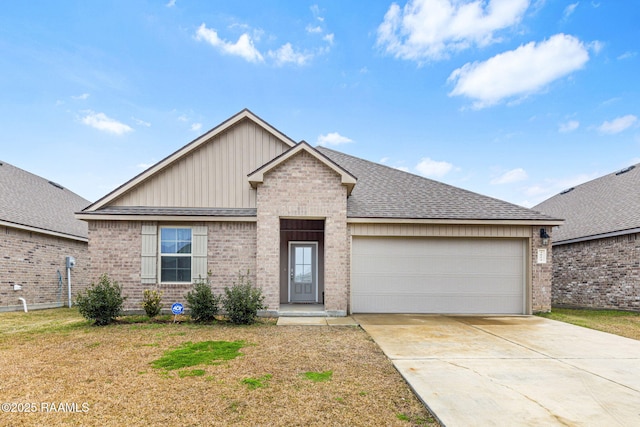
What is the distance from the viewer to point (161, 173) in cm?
1062

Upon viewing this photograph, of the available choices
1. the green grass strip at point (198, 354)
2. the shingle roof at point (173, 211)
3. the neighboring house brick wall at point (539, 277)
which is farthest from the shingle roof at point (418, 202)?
the green grass strip at point (198, 354)

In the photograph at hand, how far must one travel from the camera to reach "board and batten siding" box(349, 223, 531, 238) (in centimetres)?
1073

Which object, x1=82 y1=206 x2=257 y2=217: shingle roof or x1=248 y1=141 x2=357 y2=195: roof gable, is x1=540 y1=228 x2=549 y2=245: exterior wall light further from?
x1=82 y1=206 x2=257 y2=217: shingle roof

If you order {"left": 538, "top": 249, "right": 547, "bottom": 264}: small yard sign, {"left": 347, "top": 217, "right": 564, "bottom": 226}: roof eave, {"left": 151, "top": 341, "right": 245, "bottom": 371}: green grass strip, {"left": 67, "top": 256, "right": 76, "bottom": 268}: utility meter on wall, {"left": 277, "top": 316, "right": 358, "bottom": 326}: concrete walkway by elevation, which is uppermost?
{"left": 347, "top": 217, "right": 564, "bottom": 226}: roof eave

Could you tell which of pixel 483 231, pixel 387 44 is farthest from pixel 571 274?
pixel 387 44

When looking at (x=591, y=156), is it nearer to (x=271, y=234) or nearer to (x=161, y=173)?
(x=271, y=234)

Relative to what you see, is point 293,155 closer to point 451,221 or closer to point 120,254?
point 451,221

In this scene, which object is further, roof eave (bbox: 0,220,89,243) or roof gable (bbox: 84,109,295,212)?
roof eave (bbox: 0,220,89,243)

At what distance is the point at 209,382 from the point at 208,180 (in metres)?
7.05

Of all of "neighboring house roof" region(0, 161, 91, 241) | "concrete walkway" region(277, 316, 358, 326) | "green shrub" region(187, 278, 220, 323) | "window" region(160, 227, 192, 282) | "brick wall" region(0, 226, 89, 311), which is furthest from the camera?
"neighboring house roof" region(0, 161, 91, 241)

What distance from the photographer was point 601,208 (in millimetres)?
15086

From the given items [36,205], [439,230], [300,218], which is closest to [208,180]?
[300,218]

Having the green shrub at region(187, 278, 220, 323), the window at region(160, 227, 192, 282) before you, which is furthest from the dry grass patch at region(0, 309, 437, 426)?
the window at region(160, 227, 192, 282)

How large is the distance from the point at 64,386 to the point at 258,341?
3285 millimetres
